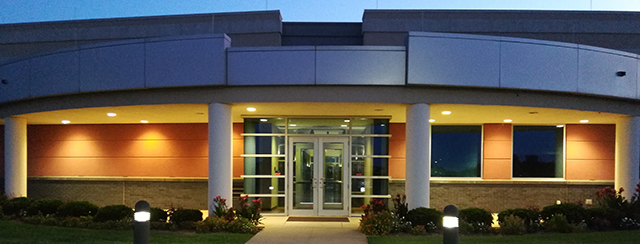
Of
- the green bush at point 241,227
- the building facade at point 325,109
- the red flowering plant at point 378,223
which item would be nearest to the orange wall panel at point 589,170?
the building facade at point 325,109

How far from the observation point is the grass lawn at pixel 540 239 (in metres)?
9.96

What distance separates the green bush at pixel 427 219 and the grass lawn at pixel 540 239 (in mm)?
506

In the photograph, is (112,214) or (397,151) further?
(397,151)

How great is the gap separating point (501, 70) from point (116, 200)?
45.5ft

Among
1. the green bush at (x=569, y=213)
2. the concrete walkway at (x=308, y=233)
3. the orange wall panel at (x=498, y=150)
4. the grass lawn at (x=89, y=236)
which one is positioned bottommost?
the concrete walkway at (x=308, y=233)

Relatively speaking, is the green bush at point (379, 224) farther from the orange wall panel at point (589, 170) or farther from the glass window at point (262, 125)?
the orange wall panel at point (589, 170)

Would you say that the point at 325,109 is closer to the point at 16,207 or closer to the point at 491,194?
the point at 491,194

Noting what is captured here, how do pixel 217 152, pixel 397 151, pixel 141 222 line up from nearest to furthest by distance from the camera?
pixel 141 222
pixel 217 152
pixel 397 151

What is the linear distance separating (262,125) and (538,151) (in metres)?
9.99

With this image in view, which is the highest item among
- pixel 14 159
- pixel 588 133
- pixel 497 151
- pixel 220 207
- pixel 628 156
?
pixel 588 133

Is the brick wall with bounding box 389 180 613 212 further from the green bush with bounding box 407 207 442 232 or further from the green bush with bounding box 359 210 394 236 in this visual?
the green bush with bounding box 359 210 394 236

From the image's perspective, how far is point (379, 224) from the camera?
10891 millimetres

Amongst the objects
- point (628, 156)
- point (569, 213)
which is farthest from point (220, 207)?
point (628, 156)

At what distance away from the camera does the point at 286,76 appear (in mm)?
11547
